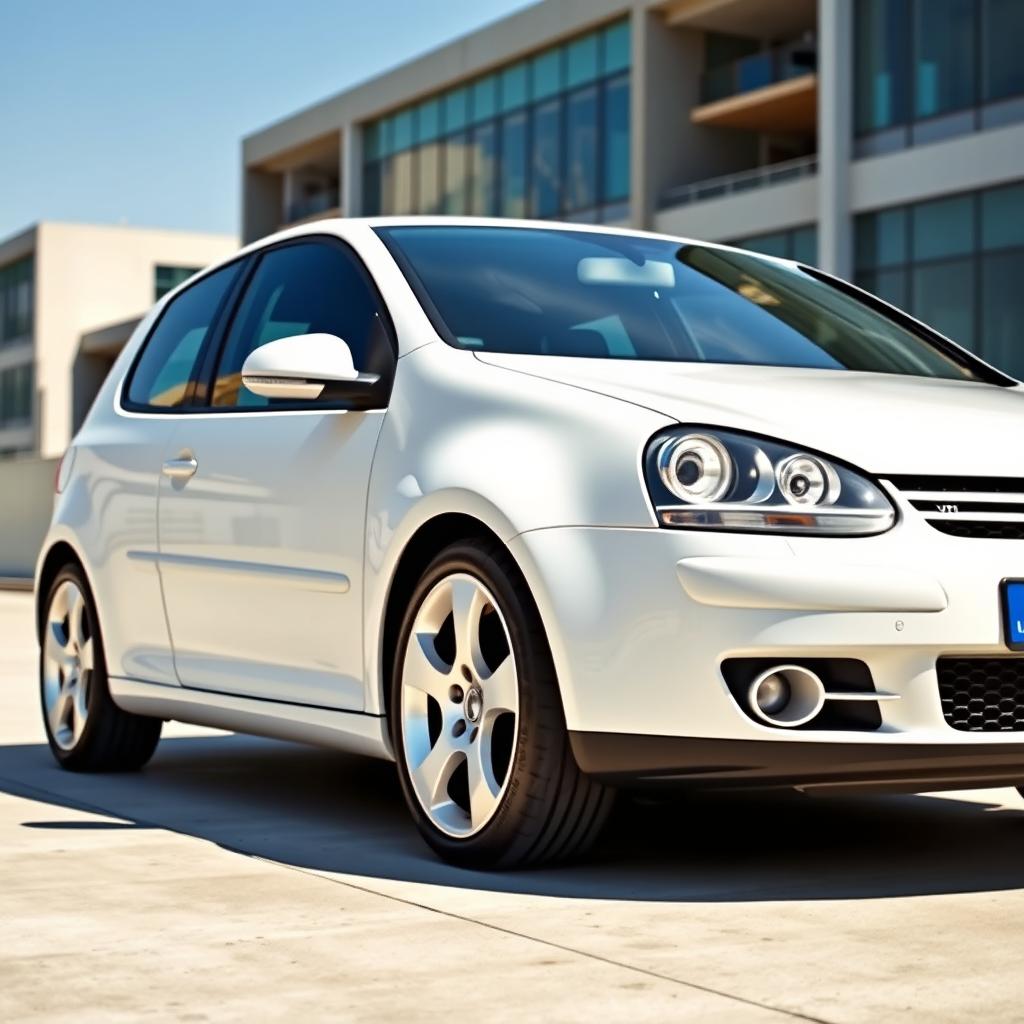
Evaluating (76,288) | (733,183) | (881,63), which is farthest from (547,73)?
(76,288)

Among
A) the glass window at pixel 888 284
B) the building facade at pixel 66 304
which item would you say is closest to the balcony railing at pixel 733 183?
the glass window at pixel 888 284

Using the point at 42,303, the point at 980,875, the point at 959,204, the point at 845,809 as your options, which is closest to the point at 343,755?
the point at 845,809

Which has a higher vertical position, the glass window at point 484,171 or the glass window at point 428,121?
the glass window at point 428,121

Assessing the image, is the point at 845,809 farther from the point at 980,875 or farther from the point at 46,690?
the point at 46,690

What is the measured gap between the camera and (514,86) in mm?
40750

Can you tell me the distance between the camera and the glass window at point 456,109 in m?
42.8

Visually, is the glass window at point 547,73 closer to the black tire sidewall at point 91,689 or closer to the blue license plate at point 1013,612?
the black tire sidewall at point 91,689

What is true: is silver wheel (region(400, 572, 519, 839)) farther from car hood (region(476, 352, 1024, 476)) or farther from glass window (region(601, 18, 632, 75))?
glass window (region(601, 18, 632, 75))

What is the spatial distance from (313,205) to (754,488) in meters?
49.4

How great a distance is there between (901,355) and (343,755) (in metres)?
2.76

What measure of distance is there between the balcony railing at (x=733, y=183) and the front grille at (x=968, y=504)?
96.7ft

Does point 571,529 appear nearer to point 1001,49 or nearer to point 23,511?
point 1001,49

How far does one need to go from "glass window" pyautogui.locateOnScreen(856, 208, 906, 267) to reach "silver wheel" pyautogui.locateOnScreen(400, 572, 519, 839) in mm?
25859

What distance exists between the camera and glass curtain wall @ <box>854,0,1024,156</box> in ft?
→ 91.5
